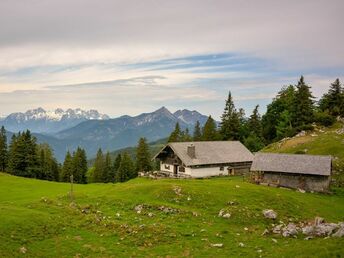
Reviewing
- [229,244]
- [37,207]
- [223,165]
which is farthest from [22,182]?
[229,244]

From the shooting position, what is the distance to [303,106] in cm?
9800

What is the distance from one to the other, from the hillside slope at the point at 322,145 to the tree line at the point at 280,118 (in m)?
5.05

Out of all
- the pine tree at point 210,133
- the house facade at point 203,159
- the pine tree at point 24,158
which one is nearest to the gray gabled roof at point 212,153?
the house facade at point 203,159

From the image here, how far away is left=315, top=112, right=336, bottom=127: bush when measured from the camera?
97.4m

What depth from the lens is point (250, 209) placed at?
38.9m

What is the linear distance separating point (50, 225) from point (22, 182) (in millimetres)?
38276

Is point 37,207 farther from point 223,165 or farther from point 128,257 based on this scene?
point 223,165

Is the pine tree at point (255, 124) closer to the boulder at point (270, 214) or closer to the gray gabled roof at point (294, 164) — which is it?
the gray gabled roof at point (294, 164)

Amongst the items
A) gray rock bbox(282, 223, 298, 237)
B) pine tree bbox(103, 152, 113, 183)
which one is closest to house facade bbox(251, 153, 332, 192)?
gray rock bbox(282, 223, 298, 237)

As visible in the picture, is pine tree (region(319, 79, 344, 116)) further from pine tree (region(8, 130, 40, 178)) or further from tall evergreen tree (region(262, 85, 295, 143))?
pine tree (region(8, 130, 40, 178))

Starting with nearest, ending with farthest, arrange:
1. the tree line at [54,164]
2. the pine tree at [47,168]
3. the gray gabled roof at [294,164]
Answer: the gray gabled roof at [294,164] → the tree line at [54,164] → the pine tree at [47,168]

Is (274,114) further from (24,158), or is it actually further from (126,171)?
(24,158)

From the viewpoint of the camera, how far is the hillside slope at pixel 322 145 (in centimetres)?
6848

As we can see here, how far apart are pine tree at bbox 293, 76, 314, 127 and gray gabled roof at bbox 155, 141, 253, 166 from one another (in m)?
24.9
